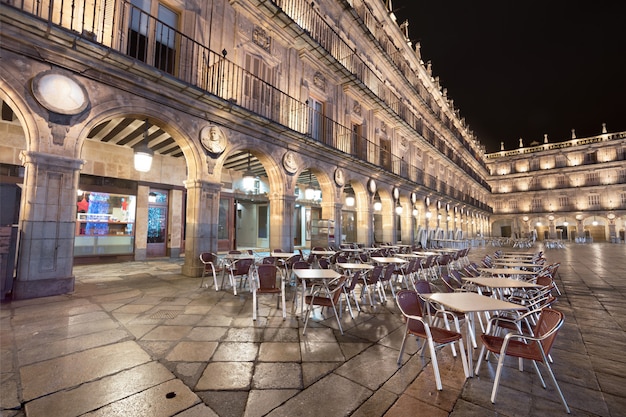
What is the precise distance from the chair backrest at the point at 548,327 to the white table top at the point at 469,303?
23cm

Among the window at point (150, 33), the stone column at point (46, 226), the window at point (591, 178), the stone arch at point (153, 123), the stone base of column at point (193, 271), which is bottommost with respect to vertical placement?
the stone base of column at point (193, 271)

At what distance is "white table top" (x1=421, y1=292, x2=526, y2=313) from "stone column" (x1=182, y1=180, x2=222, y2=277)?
542 centimetres

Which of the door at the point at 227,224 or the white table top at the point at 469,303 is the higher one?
the door at the point at 227,224

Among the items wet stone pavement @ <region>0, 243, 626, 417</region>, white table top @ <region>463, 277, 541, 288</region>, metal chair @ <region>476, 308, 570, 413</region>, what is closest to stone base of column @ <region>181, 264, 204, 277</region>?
wet stone pavement @ <region>0, 243, 626, 417</region>

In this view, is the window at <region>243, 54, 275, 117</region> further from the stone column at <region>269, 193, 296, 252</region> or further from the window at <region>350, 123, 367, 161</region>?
the window at <region>350, 123, 367, 161</region>

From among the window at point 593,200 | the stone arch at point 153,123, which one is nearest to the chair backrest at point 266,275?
the stone arch at point 153,123

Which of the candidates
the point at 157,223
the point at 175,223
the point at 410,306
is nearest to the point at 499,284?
the point at 410,306

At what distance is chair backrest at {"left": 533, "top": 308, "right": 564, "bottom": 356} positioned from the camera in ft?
6.64

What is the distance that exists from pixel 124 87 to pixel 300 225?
11.7 metres

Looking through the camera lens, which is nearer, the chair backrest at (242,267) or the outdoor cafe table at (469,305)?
the outdoor cafe table at (469,305)

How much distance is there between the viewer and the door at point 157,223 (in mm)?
10117

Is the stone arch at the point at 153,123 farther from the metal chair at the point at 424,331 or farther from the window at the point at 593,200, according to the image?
the window at the point at 593,200

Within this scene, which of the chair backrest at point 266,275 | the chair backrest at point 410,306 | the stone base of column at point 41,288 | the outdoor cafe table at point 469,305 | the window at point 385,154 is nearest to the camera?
the outdoor cafe table at point 469,305

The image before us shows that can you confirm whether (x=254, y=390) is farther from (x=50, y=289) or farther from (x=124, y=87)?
(x=124, y=87)
